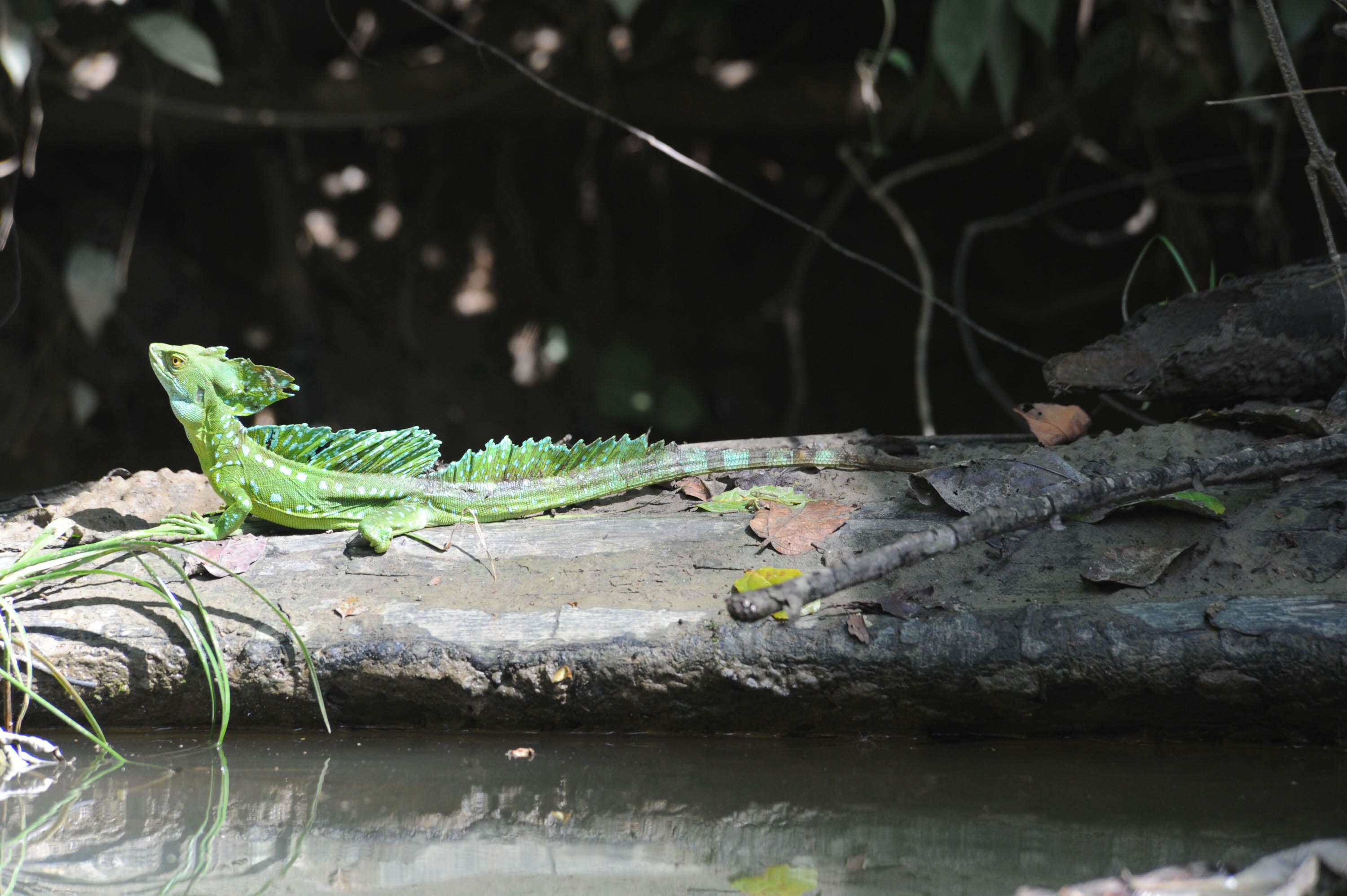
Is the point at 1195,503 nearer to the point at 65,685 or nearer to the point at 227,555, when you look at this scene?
the point at 227,555

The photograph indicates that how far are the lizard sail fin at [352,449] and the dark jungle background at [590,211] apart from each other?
2.63m

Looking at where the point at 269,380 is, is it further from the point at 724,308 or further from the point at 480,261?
the point at 724,308

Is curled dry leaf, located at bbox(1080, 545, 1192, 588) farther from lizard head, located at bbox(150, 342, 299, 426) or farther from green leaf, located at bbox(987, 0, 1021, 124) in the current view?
green leaf, located at bbox(987, 0, 1021, 124)

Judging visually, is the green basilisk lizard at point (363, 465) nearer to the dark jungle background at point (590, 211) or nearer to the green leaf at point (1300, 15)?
the dark jungle background at point (590, 211)

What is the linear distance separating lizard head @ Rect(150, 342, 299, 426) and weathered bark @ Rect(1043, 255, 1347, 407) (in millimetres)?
2346

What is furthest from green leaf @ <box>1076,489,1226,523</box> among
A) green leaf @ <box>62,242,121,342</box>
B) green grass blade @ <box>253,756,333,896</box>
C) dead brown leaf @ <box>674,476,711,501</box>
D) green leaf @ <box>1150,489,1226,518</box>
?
green leaf @ <box>62,242,121,342</box>

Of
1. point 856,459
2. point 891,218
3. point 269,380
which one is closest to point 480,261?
point 891,218

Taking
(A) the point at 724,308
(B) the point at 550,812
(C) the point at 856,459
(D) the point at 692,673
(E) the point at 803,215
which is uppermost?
(E) the point at 803,215

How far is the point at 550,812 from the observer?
218 cm

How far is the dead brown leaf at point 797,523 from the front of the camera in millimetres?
2807

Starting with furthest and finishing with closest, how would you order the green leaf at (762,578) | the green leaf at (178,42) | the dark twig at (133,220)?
the dark twig at (133,220) → the green leaf at (178,42) → the green leaf at (762,578)

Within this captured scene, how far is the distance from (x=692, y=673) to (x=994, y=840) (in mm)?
760

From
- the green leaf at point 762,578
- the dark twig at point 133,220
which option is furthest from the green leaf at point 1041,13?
the dark twig at point 133,220

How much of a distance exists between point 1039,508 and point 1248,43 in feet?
10.9
